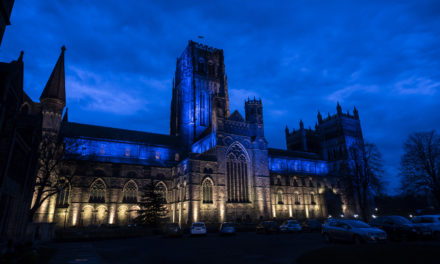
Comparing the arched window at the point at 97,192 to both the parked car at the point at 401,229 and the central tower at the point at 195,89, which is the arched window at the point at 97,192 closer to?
the central tower at the point at 195,89

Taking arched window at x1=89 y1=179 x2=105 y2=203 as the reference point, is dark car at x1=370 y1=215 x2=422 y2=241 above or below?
below

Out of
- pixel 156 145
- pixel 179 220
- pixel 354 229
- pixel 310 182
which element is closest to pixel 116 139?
pixel 156 145

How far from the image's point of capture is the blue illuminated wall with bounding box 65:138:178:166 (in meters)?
49.5

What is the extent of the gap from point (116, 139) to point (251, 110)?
26.6m

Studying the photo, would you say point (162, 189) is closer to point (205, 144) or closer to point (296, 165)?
point (205, 144)

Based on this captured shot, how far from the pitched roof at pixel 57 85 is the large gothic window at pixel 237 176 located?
97.5ft

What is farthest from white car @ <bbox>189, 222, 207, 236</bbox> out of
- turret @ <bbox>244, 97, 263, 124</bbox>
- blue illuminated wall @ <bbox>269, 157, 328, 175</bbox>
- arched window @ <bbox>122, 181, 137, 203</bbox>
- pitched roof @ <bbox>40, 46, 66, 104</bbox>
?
blue illuminated wall @ <bbox>269, 157, 328, 175</bbox>

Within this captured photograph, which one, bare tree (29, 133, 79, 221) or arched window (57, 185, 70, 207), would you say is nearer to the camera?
bare tree (29, 133, 79, 221)

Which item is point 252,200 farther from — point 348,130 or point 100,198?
point 348,130

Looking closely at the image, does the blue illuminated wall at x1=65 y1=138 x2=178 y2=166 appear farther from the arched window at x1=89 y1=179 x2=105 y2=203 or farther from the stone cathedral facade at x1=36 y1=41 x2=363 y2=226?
the arched window at x1=89 y1=179 x2=105 y2=203

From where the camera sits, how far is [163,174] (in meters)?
50.5

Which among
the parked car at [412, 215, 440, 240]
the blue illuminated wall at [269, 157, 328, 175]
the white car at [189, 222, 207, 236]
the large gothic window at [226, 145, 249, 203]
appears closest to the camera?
the parked car at [412, 215, 440, 240]

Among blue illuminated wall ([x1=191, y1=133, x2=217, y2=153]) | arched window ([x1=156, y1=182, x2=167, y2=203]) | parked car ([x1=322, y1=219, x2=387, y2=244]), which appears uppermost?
blue illuminated wall ([x1=191, y1=133, x2=217, y2=153])

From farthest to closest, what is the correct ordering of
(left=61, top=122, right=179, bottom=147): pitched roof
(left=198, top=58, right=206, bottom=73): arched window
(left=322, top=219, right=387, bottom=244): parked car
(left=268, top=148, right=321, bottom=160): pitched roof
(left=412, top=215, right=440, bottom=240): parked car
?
(left=268, top=148, right=321, bottom=160): pitched roof, (left=198, top=58, right=206, bottom=73): arched window, (left=61, top=122, right=179, bottom=147): pitched roof, (left=412, top=215, right=440, bottom=240): parked car, (left=322, top=219, right=387, bottom=244): parked car
